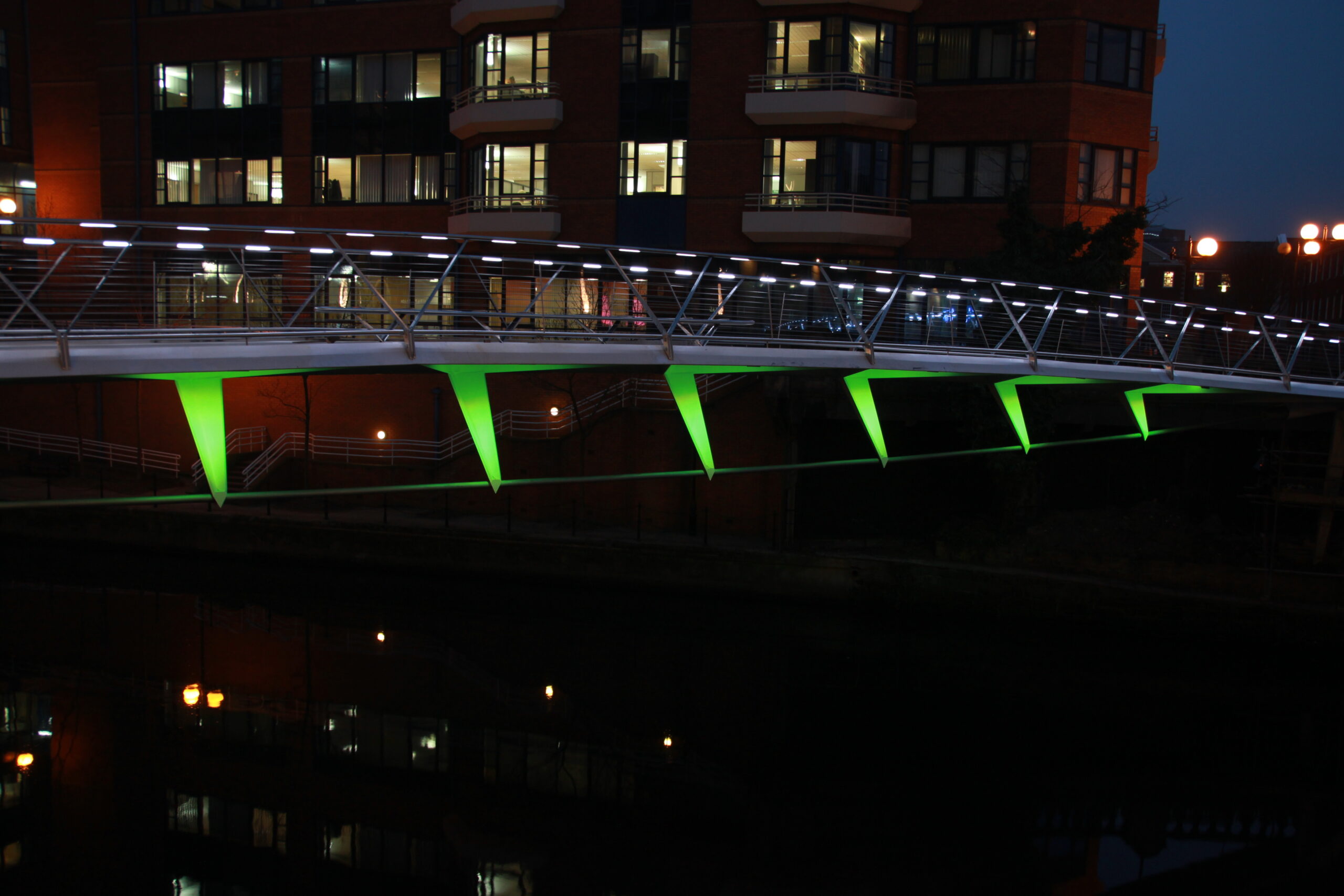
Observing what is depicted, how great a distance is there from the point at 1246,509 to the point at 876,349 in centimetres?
1283

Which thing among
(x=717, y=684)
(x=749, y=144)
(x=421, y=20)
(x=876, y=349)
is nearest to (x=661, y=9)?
(x=749, y=144)

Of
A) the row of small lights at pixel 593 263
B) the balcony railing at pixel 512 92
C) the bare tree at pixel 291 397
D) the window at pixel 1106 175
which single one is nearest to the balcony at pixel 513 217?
the balcony railing at pixel 512 92

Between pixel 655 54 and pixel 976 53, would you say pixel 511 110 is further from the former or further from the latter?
pixel 976 53

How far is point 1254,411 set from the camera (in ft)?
68.0

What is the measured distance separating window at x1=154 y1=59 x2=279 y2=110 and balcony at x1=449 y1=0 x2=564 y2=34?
7185 mm

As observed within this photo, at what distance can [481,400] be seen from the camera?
12.6 meters

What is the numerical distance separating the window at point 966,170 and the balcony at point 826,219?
94 centimetres

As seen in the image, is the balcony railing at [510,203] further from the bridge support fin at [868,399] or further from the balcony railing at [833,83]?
the bridge support fin at [868,399]

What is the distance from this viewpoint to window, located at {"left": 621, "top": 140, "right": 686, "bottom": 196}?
2712 centimetres

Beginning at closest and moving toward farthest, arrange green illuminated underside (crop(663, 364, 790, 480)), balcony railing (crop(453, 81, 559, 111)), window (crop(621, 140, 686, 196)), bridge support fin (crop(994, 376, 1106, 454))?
green illuminated underside (crop(663, 364, 790, 480)) → bridge support fin (crop(994, 376, 1106, 454)) → window (crop(621, 140, 686, 196)) → balcony railing (crop(453, 81, 559, 111))

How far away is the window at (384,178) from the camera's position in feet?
97.7

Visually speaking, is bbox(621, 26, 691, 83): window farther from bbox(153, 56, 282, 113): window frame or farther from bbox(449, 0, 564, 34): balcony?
bbox(153, 56, 282, 113): window frame

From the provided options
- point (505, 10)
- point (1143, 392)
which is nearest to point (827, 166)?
point (505, 10)

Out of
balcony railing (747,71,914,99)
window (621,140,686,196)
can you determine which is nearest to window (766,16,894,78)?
balcony railing (747,71,914,99)
